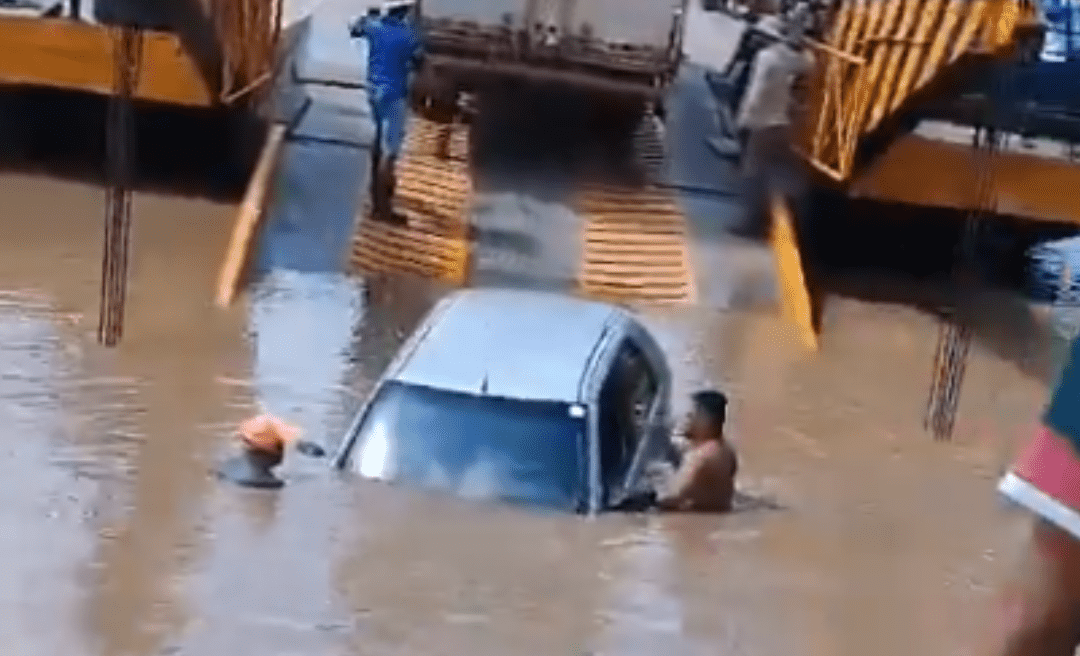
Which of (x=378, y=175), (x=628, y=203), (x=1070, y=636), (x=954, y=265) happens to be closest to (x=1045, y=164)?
(x=954, y=265)

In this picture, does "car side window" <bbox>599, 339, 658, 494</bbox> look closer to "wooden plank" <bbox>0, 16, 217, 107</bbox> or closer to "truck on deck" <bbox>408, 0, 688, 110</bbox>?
"wooden plank" <bbox>0, 16, 217, 107</bbox>

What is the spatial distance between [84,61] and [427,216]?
2.90 metres

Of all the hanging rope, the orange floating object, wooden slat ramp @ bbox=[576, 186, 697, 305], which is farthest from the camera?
wooden slat ramp @ bbox=[576, 186, 697, 305]

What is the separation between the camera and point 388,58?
1867 cm

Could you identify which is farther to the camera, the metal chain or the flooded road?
the metal chain

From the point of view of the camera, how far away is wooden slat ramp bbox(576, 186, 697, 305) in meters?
17.8

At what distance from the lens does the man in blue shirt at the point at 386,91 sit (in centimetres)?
1858

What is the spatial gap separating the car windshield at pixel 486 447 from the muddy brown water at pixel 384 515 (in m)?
0.12

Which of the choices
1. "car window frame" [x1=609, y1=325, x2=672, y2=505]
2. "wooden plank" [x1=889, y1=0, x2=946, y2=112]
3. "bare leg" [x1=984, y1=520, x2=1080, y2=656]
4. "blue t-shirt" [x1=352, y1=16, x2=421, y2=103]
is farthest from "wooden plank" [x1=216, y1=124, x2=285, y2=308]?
"bare leg" [x1=984, y1=520, x2=1080, y2=656]

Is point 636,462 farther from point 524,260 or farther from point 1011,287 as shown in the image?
point 1011,287

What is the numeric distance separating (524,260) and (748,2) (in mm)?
9303

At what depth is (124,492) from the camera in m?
11.2

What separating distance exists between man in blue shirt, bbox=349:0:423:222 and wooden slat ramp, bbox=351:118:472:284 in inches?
10.1

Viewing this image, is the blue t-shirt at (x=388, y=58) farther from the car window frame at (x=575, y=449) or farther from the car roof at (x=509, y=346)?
the car window frame at (x=575, y=449)
